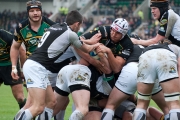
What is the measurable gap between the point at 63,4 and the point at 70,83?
123ft

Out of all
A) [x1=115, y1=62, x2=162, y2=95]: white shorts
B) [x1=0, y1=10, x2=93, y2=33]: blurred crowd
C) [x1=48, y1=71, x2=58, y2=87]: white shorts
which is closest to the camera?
[x1=115, y1=62, x2=162, y2=95]: white shorts

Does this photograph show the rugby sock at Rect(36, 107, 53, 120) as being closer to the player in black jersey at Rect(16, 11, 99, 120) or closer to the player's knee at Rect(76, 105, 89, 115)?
the player in black jersey at Rect(16, 11, 99, 120)

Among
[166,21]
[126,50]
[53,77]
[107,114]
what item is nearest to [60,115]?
[53,77]

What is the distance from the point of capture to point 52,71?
9836 mm

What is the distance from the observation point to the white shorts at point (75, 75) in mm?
8914

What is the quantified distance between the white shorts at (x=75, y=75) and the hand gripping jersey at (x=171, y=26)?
1.67 metres

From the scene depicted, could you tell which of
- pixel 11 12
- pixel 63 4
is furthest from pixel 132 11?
pixel 11 12

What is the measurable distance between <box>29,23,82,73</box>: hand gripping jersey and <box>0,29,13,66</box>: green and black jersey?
9.42 feet

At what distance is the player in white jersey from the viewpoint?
25.7ft

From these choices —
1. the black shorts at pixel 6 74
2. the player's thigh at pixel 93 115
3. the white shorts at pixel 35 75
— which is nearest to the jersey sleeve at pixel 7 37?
the black shorts at pixel 6 74

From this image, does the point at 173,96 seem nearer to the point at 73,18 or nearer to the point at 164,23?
the point at 164,23

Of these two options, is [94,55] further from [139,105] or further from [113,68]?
[139,105]

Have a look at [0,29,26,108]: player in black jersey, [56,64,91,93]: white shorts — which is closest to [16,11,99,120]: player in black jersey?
[56,64,91,93]: white shorts

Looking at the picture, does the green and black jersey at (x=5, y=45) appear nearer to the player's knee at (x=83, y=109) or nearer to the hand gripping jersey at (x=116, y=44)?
the hand gripping jersey at (x=116, y=44)
